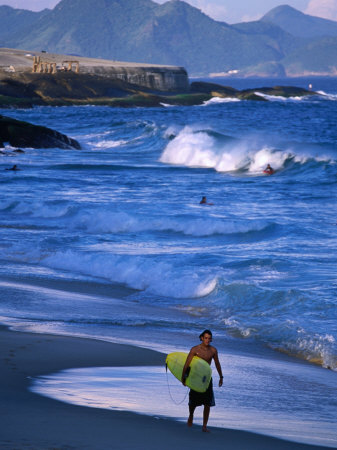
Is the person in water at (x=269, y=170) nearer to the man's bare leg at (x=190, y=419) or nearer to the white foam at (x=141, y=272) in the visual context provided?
the white foam at (x=141, y=272)

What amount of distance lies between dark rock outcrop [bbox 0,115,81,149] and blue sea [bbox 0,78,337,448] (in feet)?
22.3

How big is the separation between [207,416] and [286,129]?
45091 mm

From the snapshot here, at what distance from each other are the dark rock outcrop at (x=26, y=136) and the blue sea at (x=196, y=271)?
681 centimetres

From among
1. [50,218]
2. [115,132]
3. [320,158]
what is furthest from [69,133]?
[50,218]

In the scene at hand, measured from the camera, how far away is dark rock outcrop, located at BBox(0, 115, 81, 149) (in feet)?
132

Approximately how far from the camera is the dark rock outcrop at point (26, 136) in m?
40.3

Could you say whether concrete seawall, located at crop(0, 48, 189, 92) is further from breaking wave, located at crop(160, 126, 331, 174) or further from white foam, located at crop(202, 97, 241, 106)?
breaking wave, located at crop(160, 126, 331, 174)

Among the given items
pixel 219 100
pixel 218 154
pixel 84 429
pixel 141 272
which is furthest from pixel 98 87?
pixel 84 429

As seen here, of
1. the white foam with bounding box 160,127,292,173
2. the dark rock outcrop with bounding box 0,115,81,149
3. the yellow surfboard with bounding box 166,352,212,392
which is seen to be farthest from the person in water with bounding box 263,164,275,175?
the yellow surfboard with bounding box 166,352,212,392

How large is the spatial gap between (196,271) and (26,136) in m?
28.5

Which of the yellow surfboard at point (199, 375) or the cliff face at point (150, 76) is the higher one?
the cliff face at point (150, 76)

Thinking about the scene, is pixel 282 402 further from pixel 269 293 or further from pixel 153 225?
pixel 153 225

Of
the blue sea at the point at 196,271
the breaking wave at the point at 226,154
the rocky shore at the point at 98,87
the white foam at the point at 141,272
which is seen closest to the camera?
the blue sea at the point at 196,271

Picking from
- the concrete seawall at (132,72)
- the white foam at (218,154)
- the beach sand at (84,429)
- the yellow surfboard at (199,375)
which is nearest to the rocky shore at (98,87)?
the concrete seawall at (132,72)
